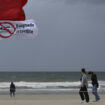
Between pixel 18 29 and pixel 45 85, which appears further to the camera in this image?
pixel 45 85

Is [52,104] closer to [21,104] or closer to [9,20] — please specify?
[21,104]

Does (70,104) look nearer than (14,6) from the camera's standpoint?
No

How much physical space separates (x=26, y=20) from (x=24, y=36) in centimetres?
70

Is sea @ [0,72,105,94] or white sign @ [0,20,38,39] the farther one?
sea @ [0,72,105,94]

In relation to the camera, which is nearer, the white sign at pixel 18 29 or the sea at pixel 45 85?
the white sign at pixel 18 29

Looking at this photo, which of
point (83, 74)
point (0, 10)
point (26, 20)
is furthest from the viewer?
point (83, 74)

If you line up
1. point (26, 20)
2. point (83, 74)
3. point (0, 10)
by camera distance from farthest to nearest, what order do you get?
point (83, 74), point (26, 20), point (0, 10)

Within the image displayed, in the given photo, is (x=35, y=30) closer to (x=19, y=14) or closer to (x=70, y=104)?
(x=19, y=14)

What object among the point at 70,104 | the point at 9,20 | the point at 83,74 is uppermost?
the point at 9,20

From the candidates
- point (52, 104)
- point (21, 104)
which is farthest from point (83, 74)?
point (21, 104)

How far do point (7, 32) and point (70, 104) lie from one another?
6.61 meters

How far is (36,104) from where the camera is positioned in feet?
Answer: 51.9

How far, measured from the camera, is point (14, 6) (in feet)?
30.5

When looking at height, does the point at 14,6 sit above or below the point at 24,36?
above
